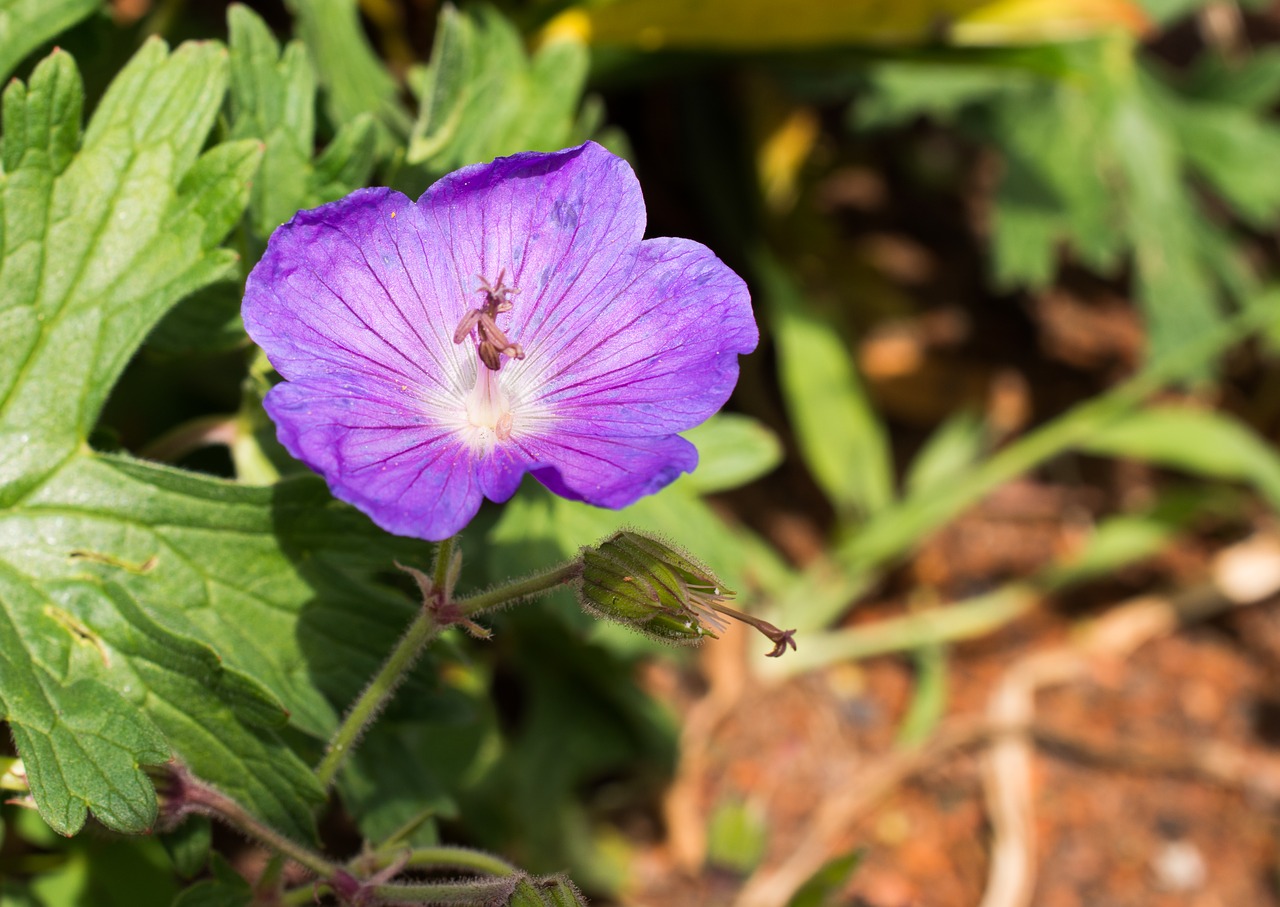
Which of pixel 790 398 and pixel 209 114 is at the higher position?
pixel 209 114

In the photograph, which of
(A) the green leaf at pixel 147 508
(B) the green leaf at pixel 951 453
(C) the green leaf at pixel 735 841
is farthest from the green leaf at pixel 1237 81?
(A) the green leaf at pixel 147 508

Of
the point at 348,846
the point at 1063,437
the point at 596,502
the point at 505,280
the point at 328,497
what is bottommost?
the point at 348,846

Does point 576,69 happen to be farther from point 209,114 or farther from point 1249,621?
point 1249,621

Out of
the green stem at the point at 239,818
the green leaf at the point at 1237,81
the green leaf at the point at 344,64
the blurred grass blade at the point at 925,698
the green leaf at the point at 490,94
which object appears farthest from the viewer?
the green leaf at the point at 1237,81

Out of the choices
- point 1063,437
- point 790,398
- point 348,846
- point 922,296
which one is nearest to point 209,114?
point 348,846

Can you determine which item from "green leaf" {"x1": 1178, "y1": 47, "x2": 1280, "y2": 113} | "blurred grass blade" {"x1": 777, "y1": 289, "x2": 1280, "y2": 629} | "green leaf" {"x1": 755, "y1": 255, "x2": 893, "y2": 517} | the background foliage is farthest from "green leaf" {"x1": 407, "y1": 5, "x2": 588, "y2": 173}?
"green leaf" {"x1": 1178, "y1": 47, "x2": 1280, "y2": 113}

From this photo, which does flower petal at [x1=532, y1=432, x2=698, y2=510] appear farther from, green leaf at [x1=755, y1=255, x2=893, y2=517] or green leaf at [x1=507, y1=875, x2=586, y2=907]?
green leaf at [x1=755, y1=255, x2=893, y2=517]

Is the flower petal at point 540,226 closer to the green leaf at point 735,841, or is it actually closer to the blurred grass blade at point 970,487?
the green leaf at point 735,841
